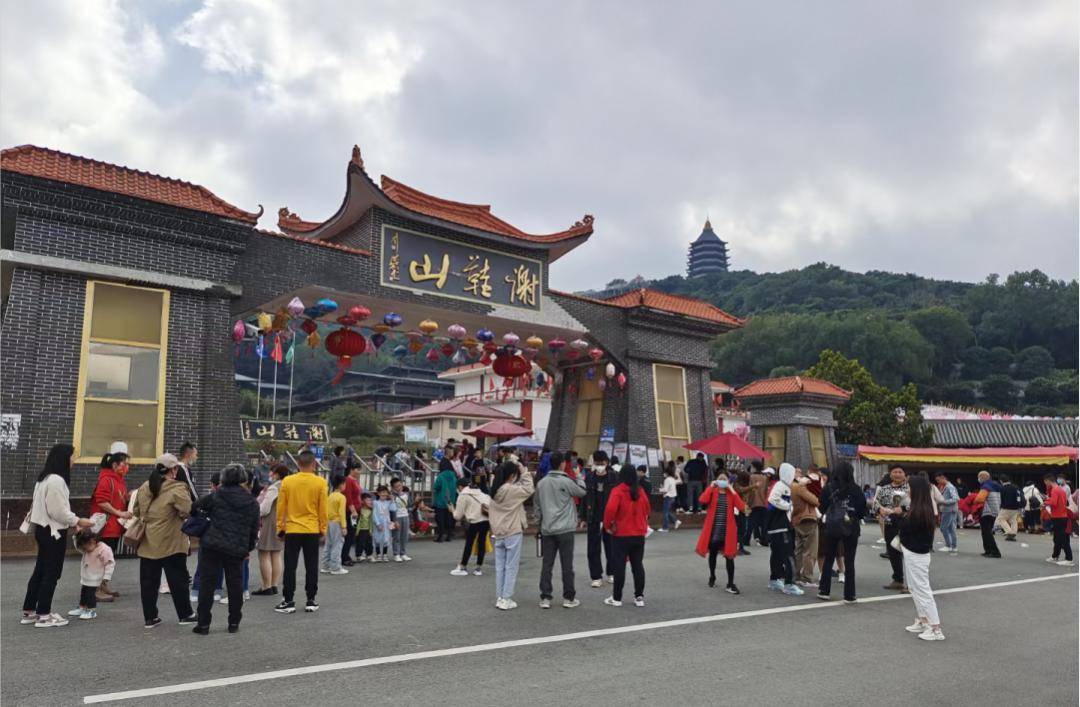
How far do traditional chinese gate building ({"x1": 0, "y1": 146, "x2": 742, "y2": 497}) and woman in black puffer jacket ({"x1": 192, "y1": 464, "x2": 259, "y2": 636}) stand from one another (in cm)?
698

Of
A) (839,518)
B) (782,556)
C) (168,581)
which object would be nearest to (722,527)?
(782,556)

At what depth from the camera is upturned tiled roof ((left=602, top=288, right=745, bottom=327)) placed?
2075cm

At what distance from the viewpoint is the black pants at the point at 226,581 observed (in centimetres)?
630

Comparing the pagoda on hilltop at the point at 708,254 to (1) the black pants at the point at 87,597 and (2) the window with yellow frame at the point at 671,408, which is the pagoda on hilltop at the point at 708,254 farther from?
(1) the black pants at the point at 87,597

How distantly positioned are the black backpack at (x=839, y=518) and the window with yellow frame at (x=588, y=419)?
1240 centimetres

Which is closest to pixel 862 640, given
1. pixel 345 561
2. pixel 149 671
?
pixel 149 671

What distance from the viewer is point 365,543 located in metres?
11.2

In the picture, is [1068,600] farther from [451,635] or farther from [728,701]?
[451,635]

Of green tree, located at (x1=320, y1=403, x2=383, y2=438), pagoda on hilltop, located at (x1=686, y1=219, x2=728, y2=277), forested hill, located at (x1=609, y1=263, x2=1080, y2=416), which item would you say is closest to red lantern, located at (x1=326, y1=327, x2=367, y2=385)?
green tree, located at (x1=320, y1=403, x2=383, y2=438)

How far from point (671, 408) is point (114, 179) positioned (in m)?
14.5

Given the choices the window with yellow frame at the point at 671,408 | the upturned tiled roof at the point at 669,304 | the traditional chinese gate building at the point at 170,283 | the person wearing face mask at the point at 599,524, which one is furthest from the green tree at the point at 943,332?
the person wearing face mask at the point at 599,524

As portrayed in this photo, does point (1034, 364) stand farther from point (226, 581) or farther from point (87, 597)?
point (87, 597)

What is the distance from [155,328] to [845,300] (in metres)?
92.2

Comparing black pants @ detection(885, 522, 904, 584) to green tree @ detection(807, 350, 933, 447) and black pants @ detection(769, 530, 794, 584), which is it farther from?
green tree @ detection(807, 350, 933, 447)
